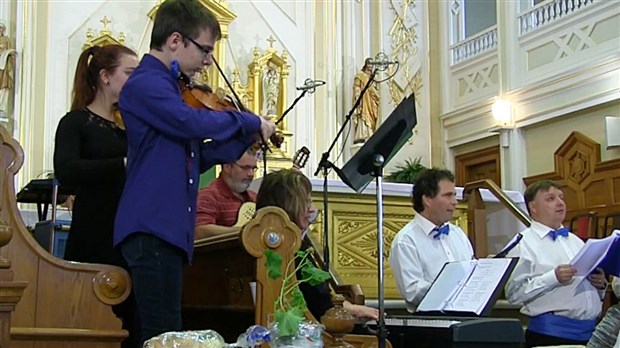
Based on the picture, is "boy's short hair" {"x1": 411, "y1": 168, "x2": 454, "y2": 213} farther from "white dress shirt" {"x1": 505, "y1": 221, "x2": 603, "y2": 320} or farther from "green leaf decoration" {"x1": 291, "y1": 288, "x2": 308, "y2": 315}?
"green leaf decoration" {"x1": 291, "y1": 288, "x2": 308, "y2": 315}

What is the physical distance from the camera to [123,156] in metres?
2.97

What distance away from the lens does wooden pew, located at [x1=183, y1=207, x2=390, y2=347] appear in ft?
10.0

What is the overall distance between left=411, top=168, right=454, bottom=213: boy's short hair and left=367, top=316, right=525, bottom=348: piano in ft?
3.59

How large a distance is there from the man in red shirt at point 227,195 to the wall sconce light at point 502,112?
6823 mm

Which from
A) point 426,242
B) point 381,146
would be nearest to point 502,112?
Answer: point 426,242

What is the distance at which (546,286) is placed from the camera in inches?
162

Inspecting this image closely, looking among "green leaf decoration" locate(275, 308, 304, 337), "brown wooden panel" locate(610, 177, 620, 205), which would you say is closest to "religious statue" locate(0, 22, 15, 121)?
"brown wooden panel" locate(610, 177, 620, 205)

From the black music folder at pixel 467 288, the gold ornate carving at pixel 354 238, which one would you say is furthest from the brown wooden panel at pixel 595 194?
the black music folder at pixel 467 288

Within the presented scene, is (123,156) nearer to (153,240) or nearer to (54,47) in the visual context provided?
(153,240)

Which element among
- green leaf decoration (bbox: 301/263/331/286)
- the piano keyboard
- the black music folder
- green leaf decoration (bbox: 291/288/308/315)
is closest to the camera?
green leaf decoration (bbox: 291/288/308/315)

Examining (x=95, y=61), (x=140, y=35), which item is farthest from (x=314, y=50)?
(x=95, y=61)

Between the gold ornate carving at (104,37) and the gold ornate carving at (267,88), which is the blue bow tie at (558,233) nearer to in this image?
the gold ornate carving at (267,88)

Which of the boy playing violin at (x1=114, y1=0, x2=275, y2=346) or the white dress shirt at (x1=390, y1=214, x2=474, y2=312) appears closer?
the boy playing violin at (x1=114, y1=0, x2=275, y2=346)

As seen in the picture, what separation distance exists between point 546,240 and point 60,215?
4.25 metres
